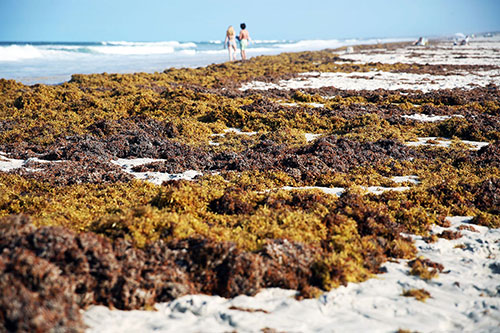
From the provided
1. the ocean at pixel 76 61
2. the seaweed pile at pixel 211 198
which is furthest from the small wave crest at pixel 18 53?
the seaweed pile at pixel 211 198

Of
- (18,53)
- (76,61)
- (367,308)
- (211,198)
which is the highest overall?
(18,53)

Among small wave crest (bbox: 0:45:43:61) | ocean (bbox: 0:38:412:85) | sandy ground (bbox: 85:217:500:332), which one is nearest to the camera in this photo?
sandy ground (bbox: 85:217:500:332)

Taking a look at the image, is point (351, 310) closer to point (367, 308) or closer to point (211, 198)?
point (367, 308)

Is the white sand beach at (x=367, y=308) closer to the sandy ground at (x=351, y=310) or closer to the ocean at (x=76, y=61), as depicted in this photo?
the sandy ground at (x=351, y=310)

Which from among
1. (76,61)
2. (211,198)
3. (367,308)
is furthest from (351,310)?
(76,61)

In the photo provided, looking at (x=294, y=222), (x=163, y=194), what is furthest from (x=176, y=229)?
(x=294, y=222)

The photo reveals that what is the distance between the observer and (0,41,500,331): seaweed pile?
3.58 m

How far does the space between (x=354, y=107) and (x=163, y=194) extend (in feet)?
36.2

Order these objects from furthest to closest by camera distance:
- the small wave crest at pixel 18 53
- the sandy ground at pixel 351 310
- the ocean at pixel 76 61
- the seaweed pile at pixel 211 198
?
the small wave crest at pixel 18 53
the ocean at pixel 76 61
the seaweed pile at pixel 211 198
the sandy ground at pixel 351 310

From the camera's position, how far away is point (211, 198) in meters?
6.00

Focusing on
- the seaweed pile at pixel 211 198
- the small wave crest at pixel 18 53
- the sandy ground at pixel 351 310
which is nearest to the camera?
the sandy ground at pixel 351 310

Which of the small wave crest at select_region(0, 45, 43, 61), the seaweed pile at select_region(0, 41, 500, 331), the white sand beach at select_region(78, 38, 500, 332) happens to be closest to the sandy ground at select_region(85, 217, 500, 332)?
the white sand beach at select_region(78, 38, 500, 332)

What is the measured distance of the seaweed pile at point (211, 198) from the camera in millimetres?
3580

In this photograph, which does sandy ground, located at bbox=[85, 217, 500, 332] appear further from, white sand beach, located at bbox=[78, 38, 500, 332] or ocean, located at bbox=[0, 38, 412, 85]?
ocean, located at bbox=[0, 38, 412, 85]
